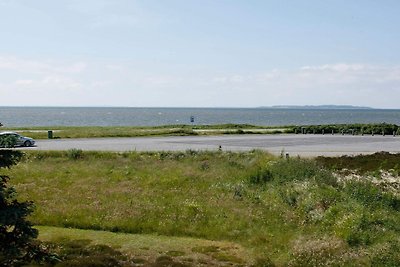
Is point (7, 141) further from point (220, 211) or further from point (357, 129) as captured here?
point (357, 129)

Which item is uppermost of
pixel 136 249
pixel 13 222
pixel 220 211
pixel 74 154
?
pixel 13 222

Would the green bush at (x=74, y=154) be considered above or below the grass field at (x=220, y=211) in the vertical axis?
above

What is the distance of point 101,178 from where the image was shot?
30578 millimetres

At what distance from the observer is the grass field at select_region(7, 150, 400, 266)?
17688 millimetres

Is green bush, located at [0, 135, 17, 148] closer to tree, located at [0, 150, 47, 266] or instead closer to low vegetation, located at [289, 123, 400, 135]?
tree, located at [0, 150, 47, 266]

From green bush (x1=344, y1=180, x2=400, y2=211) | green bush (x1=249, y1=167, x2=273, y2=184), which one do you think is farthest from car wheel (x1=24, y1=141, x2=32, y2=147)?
green bush (x1=344, y1=180, x2=400, y2=211)

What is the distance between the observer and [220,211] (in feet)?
76.8

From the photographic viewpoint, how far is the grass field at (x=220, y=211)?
1769 centimetres

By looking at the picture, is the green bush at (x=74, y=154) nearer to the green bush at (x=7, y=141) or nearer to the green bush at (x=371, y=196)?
the green bush at (x=371, y=196)

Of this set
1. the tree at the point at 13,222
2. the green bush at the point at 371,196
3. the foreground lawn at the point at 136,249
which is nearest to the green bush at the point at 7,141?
the tree at the point at 13,222

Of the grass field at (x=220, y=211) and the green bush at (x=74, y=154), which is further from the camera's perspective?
the green bush at (x=74, y=154)

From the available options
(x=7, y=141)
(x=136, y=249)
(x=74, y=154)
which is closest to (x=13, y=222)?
(x=7, y=141)

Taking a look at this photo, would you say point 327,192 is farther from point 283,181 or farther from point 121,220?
point 121,220

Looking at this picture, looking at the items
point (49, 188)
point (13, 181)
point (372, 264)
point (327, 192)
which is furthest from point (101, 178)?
point (372, 264)
